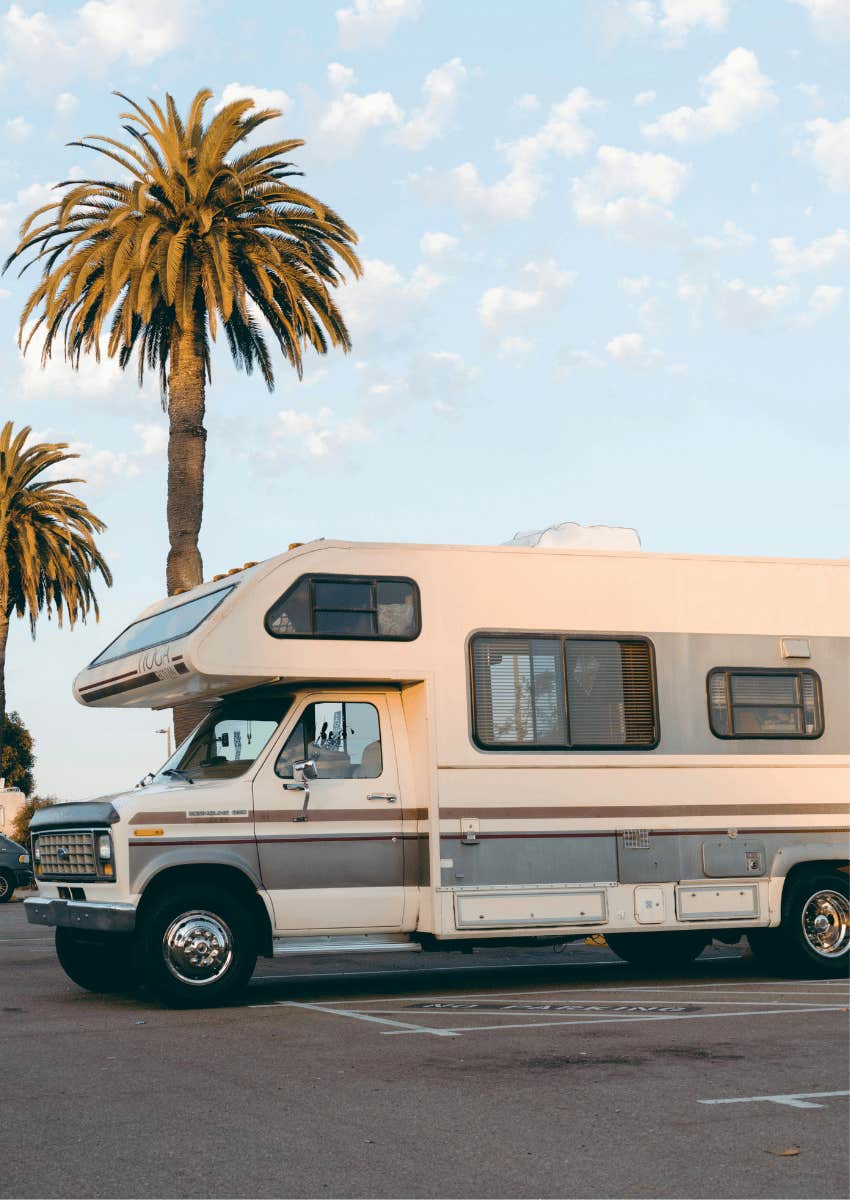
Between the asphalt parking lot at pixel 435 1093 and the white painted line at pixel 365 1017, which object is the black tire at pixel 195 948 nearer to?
the asphalt parking lot at pixel 435 1093

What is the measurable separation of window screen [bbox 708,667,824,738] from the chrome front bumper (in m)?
4.96

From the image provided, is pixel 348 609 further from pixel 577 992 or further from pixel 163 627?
pixel 577 992

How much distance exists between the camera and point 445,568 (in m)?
12.1

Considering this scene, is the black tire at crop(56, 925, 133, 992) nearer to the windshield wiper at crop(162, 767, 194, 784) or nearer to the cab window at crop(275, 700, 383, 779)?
the windshield wiper at crop(162, 767, 194, 784)

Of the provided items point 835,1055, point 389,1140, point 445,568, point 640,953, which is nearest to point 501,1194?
point 389,1140

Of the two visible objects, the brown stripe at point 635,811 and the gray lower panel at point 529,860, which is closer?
the gray lower panel at point 529,860

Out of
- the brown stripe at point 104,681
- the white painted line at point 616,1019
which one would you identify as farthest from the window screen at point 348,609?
the white painted line at point 616,1019

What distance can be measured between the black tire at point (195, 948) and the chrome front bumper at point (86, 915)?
0.15 meters

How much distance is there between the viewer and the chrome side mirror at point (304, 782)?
37.4 feet

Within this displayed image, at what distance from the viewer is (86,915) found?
11102 millimetres

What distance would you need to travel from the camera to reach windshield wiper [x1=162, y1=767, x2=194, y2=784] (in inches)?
466

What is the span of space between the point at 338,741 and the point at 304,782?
48cm

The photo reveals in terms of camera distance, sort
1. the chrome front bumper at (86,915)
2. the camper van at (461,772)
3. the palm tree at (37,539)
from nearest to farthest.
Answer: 1. the chrome front bumper at (86,915)
2. the camper van at (461,772)
3. the palm tree at (37,539)

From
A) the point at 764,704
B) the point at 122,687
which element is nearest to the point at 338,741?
the point at 122,687
